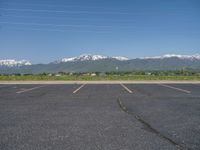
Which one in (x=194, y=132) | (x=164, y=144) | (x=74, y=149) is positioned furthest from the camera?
(x=194, y=132)

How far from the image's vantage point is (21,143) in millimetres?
5312

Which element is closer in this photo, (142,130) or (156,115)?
(142,130)

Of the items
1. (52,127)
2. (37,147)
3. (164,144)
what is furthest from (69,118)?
(164,144)

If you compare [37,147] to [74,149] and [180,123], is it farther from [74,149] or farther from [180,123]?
[180,123]

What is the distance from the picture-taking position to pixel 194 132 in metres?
6.21

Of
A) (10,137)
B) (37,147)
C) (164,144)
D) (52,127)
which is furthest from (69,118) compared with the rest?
(164,144)

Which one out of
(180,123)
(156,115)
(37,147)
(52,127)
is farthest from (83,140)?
(156,115)

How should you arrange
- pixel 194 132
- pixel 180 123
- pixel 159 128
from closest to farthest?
pixel 194 132
pixel 159 128
pixel 180 123

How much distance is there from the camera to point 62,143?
5305 millimetres

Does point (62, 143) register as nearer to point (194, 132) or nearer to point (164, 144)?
point (164, 144)

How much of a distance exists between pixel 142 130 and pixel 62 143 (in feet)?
7.16

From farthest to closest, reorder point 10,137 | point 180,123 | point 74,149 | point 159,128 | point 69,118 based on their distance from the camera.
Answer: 1. point 69,118
2. point 180,123
3. point 159,128
4. point 10,137
5. point 74,149

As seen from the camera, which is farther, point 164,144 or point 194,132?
point 194,132

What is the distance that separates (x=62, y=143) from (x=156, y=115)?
4300mm
